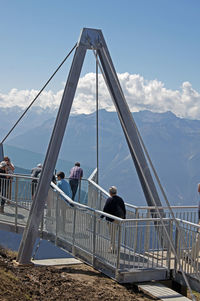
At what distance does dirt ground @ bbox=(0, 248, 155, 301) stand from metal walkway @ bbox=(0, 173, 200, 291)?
354 millimetres

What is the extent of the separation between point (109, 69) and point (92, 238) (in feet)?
13.5

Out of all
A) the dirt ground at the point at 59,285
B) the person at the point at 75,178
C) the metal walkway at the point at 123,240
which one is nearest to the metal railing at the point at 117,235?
the metal walkway at the point at 123,240

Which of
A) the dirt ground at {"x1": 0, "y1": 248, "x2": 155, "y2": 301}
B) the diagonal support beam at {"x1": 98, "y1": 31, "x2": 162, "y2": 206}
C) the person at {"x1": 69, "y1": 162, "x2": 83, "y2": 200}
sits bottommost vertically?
the dirt ground at {"x1": 0, "y1": 248, "x2": 155, "y2": 301}

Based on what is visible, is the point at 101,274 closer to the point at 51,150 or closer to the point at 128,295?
the point at 128,295

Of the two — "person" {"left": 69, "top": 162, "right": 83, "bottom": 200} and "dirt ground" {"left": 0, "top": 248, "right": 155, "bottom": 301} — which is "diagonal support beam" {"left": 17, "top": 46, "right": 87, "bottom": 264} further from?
"person" {"left": 69, "top": 162, "right": 83, "bottom": 200}

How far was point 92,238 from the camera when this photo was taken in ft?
35.2

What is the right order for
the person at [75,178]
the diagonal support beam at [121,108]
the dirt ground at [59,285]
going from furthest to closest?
the person at [75,178] < the diagonal support beam at [121,108] < the dirt ground at [59,285]

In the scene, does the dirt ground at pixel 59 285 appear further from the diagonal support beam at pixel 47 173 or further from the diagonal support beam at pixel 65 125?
the diagonal support beam at pixel 65 125

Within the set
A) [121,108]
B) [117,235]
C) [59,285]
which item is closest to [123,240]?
[117,235]

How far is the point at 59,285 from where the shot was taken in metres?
9.37

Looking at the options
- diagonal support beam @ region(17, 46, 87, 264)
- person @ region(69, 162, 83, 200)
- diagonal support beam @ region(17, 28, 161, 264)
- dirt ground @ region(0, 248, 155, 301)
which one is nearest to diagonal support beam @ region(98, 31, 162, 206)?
diagonal support beam @ region(17, 28, 161, 264)

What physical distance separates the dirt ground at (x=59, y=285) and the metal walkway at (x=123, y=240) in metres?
0.35

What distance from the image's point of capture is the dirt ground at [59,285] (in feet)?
27.7

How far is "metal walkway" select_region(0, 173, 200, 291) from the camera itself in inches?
389
